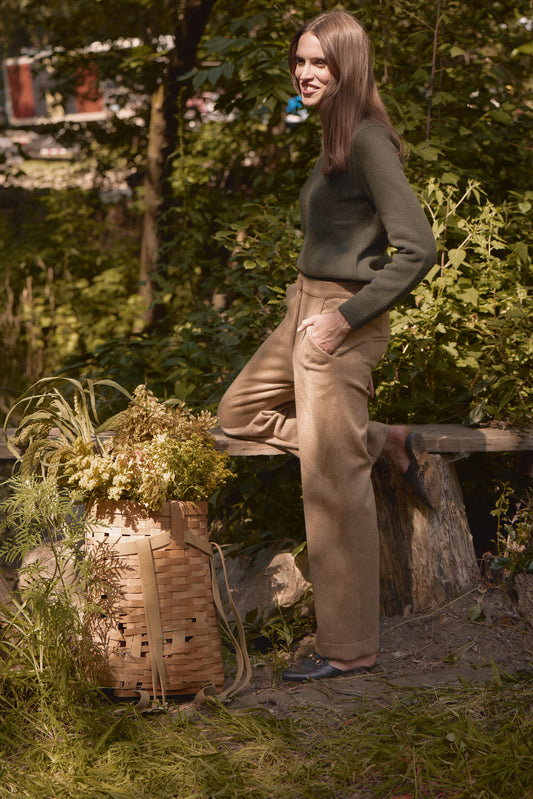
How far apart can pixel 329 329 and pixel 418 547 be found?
3.70ft

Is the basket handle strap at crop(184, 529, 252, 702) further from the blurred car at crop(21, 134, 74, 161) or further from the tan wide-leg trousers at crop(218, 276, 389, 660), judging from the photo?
the blurred car at crop(21, 134, 74, 161)

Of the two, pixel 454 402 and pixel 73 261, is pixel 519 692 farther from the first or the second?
pixel 73 261

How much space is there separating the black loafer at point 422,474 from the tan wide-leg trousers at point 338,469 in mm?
333

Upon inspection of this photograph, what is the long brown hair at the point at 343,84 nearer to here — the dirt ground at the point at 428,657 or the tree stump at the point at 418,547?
the tree stump at the point at 418,547

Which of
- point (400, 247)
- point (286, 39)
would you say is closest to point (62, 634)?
point (400, 247)

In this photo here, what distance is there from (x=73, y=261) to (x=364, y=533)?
6832 mm

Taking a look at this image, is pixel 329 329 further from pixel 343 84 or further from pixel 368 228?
pixel 343 84

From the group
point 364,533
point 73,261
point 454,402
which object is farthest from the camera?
point 73,261

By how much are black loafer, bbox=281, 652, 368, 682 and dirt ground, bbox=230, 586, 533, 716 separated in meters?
0.02

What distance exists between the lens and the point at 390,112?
14.9 ft

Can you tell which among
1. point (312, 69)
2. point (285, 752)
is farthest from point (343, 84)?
point (285, 752)

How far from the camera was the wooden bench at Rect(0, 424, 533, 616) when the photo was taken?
3467mm

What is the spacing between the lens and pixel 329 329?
2818mm

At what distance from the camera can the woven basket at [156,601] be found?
8.68ft
